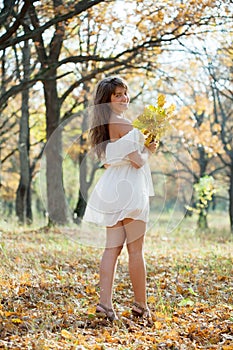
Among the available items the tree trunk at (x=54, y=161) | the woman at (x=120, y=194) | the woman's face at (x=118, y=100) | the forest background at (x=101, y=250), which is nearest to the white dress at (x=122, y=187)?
the woman at (x=120, y=194)

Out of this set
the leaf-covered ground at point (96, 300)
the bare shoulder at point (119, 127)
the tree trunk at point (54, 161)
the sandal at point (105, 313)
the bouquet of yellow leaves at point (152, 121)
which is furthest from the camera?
the tree trunk at point (54, 161)

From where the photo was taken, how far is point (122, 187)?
14.5 feet

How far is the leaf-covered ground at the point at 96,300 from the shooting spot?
3883mm

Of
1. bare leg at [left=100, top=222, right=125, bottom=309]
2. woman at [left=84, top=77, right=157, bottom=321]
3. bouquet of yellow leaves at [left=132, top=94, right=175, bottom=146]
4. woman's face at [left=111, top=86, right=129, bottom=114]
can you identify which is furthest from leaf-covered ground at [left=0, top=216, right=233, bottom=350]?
woman's face at [left=111, top=86, right=129, bottom=114]

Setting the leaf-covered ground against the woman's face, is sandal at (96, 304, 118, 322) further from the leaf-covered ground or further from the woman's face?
the woman's face

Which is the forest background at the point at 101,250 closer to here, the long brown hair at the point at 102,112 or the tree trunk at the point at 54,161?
the tree trunk at the point at 54,161

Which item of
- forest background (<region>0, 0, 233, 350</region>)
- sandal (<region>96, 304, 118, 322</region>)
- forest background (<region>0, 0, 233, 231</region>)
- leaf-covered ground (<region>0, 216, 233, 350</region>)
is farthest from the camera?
forest background (<region>0, 0, 233, 231</region>)

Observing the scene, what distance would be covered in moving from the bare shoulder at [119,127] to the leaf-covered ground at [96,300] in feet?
5.02

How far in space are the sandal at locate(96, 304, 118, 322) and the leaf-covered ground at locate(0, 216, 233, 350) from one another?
0.08 m

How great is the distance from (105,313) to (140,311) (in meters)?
0.32

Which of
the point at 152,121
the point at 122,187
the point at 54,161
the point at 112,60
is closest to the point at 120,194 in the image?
the point at 122,187

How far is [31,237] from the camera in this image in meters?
10.3

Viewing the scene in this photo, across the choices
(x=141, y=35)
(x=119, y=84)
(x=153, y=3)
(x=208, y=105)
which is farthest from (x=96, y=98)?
(x=208, y=105)

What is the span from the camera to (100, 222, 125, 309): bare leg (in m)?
4.45
